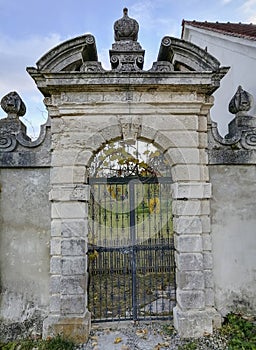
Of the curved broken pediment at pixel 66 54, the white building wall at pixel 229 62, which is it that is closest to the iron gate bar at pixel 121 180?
the curved broken pediment at pixel 66 54

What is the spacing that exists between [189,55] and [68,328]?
4137 mm

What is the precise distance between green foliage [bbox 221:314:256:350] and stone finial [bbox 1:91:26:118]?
425 centimetres

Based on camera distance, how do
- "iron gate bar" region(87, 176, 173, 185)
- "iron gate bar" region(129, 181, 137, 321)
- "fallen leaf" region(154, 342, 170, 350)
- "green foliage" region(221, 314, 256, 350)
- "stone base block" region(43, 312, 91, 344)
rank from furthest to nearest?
1. "iron gate bar" region(87, 176, 173, 185)
2. "iron gate bar" region(129, 181, 137, 321)
3. "stone base block" region(43, 312, 91, 344)
4. "fallen leaf" region(154, 342, 170, 350)
5. "green foliage" region(221, 314, 256, 350)

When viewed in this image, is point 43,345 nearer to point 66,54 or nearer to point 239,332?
point 239,332

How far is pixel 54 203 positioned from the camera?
4066 mm

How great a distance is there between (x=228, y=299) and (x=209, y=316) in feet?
1.37

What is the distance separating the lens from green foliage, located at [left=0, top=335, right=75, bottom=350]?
3.63 meters

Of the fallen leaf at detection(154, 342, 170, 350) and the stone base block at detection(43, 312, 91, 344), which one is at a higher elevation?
the stone base block at detection(43, 312, 91, 344)

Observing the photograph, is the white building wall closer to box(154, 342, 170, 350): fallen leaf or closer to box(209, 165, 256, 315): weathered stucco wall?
box(209, 165, 256, 315): weathered stucco wall

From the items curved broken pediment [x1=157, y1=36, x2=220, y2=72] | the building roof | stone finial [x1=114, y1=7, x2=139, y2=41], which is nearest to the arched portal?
curved broken pediment [x1=157, y1=36, x2=220, y2=72]

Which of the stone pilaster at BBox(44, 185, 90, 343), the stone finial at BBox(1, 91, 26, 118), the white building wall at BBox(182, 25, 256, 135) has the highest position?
the white building wall at BBox(182, 25, 256, 135)

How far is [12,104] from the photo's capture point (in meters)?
4.24

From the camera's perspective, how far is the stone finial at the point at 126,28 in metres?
4.38

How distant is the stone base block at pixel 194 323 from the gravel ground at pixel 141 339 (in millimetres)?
75
